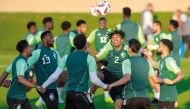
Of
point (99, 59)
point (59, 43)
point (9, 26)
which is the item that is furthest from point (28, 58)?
point (9, 26)

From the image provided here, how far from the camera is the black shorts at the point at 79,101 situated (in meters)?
14.1

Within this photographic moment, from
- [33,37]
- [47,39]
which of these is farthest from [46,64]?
[33,37]

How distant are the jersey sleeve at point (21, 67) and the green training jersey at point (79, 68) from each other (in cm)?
90

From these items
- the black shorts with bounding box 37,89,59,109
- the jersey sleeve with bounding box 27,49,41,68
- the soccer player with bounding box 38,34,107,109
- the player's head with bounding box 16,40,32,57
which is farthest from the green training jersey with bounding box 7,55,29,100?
the soccer player with bounding box 38,34,107,109

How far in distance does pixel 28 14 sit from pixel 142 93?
3012 cm

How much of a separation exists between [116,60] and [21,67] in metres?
2.86

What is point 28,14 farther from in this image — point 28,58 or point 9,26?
point 28,58

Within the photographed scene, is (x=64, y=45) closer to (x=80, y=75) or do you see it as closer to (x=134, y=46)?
(x=80, y=75)

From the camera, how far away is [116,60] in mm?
16375

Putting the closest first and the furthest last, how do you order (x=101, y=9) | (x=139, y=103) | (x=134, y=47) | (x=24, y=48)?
(x=139, y=103)
(x=134, y=47)
(x=24, y=48)
(x=101, y=9)

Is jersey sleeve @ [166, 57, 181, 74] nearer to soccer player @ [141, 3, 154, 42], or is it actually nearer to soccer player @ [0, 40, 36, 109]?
soccer player @ [0, 40, 36, 109]

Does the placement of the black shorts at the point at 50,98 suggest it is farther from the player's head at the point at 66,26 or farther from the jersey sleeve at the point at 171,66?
the player's head at the point at 66,26

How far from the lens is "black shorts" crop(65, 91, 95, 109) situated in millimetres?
14109

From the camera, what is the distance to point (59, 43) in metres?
20.8
